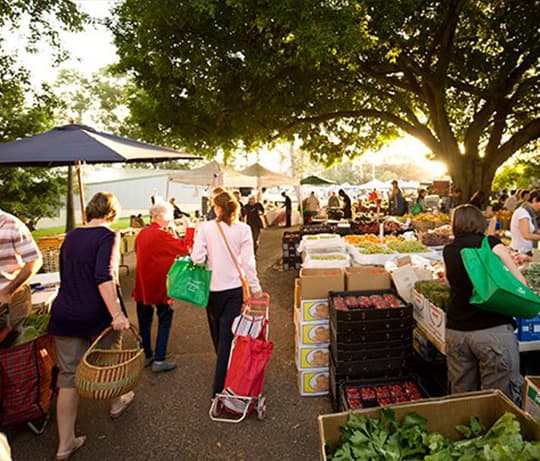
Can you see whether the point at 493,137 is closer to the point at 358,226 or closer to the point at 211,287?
the point at 358,226

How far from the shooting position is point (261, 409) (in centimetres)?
333

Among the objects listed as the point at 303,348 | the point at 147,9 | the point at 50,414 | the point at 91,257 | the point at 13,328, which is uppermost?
the point at 147,9

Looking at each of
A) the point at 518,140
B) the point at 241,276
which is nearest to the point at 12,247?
the point at 241,276

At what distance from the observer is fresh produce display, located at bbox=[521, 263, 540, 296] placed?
3.48 meters

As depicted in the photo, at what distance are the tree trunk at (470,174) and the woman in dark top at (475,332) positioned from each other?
964cm

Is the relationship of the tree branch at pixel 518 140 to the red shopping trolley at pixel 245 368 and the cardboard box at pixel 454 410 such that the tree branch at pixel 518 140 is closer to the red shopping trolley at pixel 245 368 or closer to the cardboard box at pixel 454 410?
the red shopping trolley at pixel 245 368

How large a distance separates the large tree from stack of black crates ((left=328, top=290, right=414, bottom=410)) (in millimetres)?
4980

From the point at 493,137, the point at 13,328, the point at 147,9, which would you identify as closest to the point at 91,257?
the point at 13,328

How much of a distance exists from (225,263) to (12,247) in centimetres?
179

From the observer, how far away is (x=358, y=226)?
1007 centimetres

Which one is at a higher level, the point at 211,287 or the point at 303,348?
the point at 211,287

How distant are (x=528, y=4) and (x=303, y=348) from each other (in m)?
9.61

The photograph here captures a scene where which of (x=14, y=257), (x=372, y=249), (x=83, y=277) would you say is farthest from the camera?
(x=372, y=249)

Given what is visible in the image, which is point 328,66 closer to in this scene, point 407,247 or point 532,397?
point 407,247
